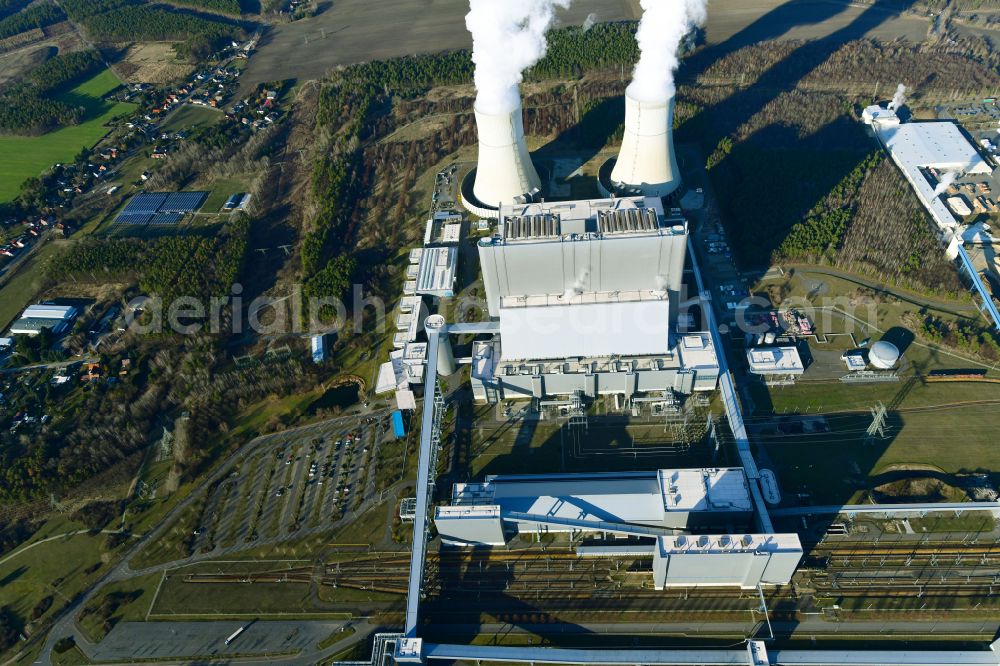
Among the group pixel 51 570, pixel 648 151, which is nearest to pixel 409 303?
pixel 648 151

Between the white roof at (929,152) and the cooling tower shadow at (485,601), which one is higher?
the white roof at (929,152)

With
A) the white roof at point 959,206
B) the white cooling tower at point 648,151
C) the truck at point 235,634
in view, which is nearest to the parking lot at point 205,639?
the truck at point 235,634

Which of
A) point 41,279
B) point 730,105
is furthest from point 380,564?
point 730,105

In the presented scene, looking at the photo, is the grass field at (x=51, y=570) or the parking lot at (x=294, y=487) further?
the parking lot at (x=294, y=487)

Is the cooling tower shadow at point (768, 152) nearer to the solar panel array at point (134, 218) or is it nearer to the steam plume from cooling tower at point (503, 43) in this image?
the steam plume from cooling tower at point (503, 43)

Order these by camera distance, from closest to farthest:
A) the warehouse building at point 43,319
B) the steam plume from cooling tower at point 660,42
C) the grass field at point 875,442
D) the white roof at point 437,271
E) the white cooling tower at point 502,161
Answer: the grass field at point 875,442
the steam plume from cooling tower at point 660,42
the white cooling tower at point 502,161
the white roof at point 437,271
the warehouse building at point 43,319

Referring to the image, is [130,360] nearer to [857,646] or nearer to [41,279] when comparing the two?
[41,279]
